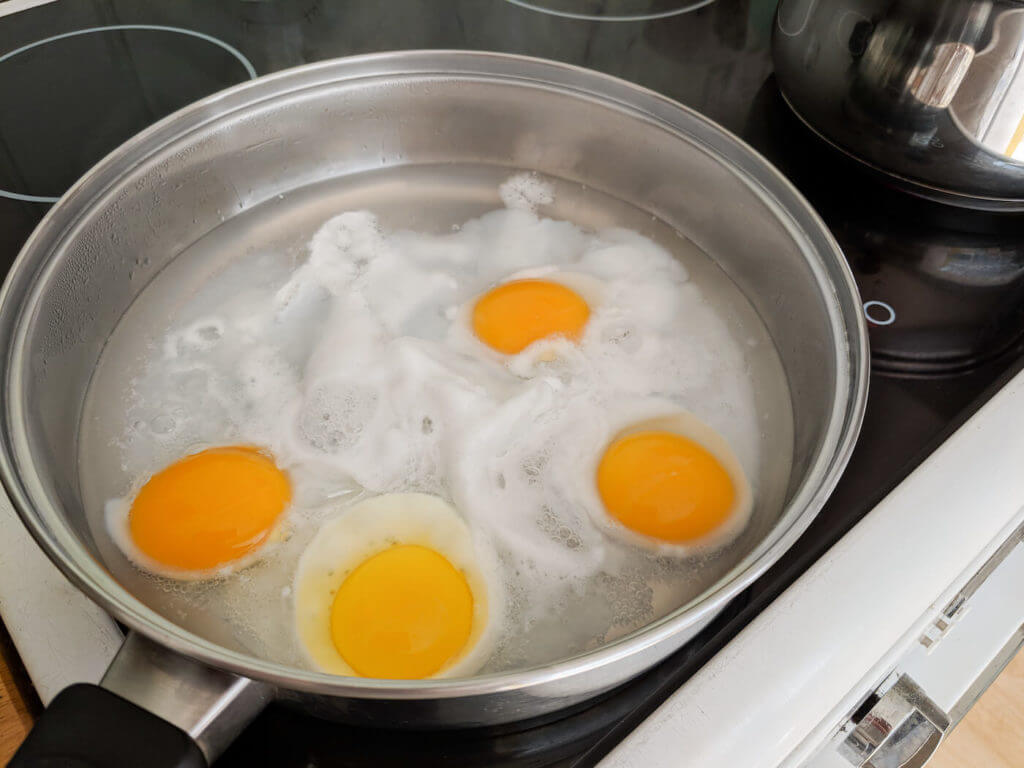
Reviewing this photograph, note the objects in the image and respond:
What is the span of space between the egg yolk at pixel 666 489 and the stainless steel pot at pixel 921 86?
0.45m

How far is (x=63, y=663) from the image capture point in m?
0.67

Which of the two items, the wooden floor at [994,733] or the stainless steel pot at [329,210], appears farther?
the wooden floor at [994,733]

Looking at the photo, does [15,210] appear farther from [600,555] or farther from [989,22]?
[989,22]

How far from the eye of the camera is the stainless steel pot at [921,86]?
0.83 metres

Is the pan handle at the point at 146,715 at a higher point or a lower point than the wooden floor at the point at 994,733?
higher

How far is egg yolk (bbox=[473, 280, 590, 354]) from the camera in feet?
3.40

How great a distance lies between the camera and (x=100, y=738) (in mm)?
521

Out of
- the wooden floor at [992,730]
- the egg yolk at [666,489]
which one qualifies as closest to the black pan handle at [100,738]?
the egg yolk at [666,489]

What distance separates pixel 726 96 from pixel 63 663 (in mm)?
1139

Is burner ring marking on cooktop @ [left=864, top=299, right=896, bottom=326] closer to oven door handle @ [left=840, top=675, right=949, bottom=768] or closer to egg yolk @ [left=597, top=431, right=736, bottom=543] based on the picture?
egg yolk @ [left=597, top=431, right=736, bottom=543]

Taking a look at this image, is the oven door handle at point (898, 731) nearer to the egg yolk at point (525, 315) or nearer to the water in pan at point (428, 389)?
the water in pan at point (428, 389)

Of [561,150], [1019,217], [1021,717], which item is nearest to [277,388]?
[561,150]

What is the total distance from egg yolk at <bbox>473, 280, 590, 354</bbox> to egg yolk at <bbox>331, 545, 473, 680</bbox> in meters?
0.35

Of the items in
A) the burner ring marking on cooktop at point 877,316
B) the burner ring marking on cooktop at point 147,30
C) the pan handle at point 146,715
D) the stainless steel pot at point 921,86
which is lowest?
the pan handle at point 146,715
